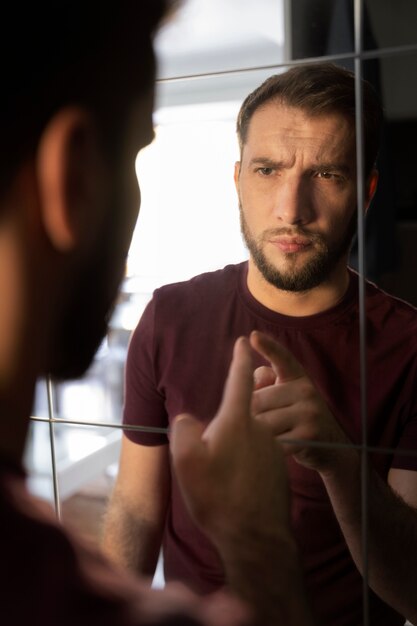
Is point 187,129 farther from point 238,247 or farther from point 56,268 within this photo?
point 56,268

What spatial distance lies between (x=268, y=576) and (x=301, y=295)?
0.27 meters

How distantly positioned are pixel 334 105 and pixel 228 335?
0.85 ft

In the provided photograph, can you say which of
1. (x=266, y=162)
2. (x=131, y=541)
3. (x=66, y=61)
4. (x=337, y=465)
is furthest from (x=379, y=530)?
(x=66, y=61)

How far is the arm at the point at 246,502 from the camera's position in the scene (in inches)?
22.4

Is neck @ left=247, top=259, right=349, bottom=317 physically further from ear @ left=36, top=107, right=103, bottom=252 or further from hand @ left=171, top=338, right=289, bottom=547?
ear @ left=36, top=107, right=103, bottom=252

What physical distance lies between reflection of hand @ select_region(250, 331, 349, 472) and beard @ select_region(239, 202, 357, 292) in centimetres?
7

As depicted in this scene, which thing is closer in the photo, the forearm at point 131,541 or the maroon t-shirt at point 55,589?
the maroon t-shirt at point 55,589

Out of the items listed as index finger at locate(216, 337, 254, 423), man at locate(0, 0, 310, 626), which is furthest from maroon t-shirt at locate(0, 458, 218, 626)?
index finger at locate(216, 337, 254, 423)

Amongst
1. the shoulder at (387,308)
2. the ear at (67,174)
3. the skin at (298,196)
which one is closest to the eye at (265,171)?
the skin at (298,196)

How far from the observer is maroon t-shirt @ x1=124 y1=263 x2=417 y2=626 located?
0.64 m

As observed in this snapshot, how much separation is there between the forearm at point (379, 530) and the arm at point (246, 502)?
0.08m

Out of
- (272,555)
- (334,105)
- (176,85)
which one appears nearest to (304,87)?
(334,105)

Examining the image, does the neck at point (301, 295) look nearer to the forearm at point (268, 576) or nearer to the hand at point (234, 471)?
the hand at point (234, 471)

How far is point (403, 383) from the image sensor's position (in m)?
0.64
